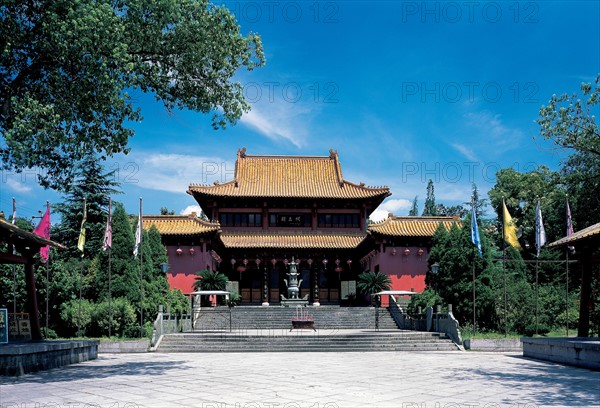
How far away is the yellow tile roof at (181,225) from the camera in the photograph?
30.4m

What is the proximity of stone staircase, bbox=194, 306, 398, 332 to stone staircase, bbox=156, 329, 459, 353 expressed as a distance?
20.0 ft

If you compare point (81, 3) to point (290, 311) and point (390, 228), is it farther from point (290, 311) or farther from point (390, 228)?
point (390, 228)

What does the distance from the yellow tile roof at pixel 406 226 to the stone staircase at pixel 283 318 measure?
15.2ft

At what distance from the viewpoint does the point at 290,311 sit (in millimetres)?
28359

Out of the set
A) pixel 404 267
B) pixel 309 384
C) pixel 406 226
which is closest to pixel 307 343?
pixel 309 384

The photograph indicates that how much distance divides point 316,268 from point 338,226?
304 centimetres

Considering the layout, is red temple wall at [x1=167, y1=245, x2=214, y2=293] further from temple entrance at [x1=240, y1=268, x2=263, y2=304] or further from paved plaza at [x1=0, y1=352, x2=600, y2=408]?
paved plaza at [x1=0, y1=352, x2=600, y2=408]

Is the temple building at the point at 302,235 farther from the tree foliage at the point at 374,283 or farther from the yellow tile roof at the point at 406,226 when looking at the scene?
the tree foliage at the point at 374,283

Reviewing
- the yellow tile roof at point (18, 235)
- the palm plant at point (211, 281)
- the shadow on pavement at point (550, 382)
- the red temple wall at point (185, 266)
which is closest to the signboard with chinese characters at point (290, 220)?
the red temple wall at point (185, 266)

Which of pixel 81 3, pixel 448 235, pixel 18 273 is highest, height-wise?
pixel 81 3

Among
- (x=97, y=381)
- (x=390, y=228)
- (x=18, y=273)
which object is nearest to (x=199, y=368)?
(x=97, y=381)

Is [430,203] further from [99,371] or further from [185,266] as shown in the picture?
[99,371]

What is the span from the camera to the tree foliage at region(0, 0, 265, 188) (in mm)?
10320

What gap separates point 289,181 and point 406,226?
869 centimetres
